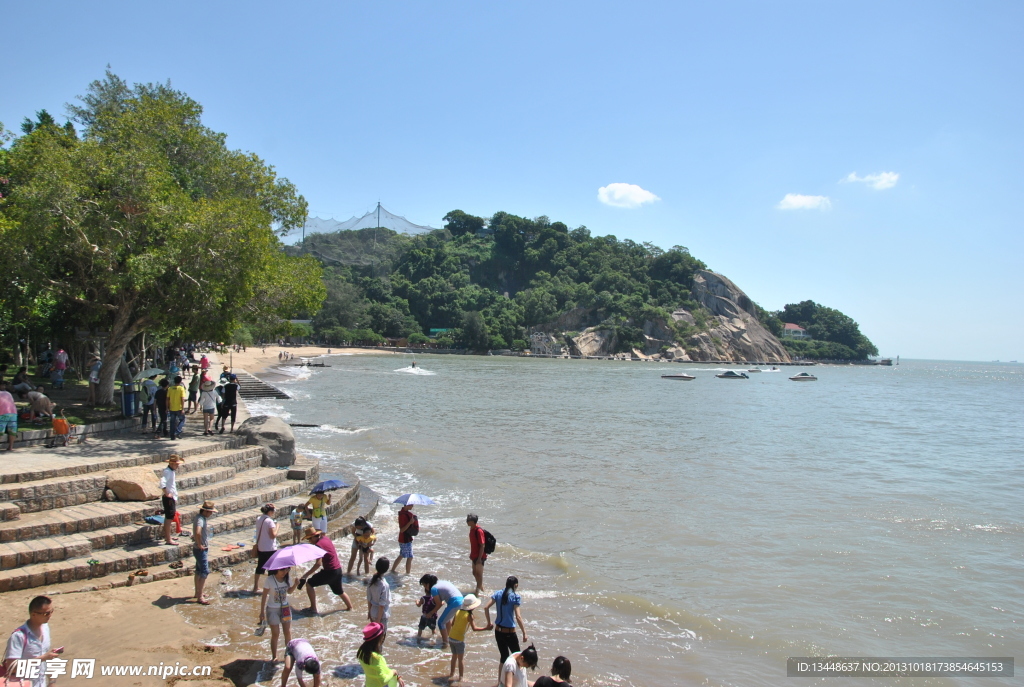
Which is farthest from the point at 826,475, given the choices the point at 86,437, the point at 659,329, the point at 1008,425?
the point at 659,329

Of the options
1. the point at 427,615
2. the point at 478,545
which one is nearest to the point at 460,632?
the point at 427,615

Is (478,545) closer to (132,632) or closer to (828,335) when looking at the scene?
(132,632)

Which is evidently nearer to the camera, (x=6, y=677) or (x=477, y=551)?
(x=6, y=677)

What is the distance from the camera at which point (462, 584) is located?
30.8ft

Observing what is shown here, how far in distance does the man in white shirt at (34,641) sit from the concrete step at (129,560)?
9.51 feet

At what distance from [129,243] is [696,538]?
13573mm

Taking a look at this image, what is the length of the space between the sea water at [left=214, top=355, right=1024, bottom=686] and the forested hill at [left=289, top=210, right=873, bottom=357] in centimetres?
8522

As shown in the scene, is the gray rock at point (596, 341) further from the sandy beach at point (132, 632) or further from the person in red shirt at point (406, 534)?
the sandy beach at point (132, 632)

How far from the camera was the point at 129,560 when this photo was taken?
8055 mm

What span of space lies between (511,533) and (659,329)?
120m

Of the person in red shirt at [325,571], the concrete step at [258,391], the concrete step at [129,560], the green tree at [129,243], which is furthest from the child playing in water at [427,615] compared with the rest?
the concrete step at [258,391]

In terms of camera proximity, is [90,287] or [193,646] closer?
[193,646]

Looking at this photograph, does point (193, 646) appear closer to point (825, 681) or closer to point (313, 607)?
point (313, 607)

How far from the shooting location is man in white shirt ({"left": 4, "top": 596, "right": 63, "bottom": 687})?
15.6 ft
